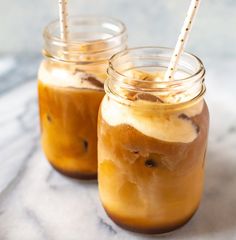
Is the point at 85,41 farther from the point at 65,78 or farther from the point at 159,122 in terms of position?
the point at 159,122

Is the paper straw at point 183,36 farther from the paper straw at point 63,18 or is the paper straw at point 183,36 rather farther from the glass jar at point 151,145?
the paper straw at point 63,18

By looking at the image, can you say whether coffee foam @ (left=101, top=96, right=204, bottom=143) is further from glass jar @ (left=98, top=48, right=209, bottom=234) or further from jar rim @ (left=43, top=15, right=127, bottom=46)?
jar rim @ (left=43, top=15, right=127, bottom=46)

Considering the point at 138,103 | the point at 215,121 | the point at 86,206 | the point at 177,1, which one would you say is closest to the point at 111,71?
the point at 138,103

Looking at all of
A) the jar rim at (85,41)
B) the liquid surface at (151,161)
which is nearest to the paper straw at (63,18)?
the jar rim at (85,41)

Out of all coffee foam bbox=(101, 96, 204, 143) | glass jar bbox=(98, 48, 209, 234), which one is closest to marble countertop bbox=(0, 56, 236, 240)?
glass jar bbox=(98, 48, 209, 234)

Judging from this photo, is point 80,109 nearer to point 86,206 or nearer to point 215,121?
point 86,206

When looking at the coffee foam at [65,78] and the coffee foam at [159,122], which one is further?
the coffee foam at [65,78]
